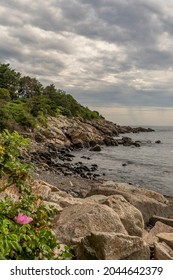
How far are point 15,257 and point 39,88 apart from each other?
87518 mm

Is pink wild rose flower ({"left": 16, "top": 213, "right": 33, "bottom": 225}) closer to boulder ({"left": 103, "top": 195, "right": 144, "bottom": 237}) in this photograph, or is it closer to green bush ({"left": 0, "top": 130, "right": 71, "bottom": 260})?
green bush ({"left": 0, "top": 130, "right": 71, "bottom": 260})

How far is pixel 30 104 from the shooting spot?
216ft

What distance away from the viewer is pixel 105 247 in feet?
22.7

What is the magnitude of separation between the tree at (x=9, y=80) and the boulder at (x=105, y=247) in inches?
2930

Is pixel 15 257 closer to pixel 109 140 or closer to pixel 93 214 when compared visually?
pixel 93 214

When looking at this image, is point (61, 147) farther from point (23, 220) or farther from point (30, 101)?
point (23, 220)

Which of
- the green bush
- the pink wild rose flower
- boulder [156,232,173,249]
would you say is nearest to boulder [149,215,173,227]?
boulder [156,232,173,249]

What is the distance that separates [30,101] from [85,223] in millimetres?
60289

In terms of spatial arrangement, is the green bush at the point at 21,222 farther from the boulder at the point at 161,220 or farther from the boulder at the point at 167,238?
the boulder at the point at 161,220

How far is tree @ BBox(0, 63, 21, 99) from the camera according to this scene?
79.8 metres

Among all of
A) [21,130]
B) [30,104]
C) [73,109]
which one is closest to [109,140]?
[30,104]

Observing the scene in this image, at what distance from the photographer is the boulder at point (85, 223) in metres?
8.09

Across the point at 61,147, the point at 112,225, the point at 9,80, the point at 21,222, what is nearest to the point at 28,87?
the point at 9,80

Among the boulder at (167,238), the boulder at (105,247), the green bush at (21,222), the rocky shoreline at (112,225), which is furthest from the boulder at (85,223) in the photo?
the green bush at (21,222)
